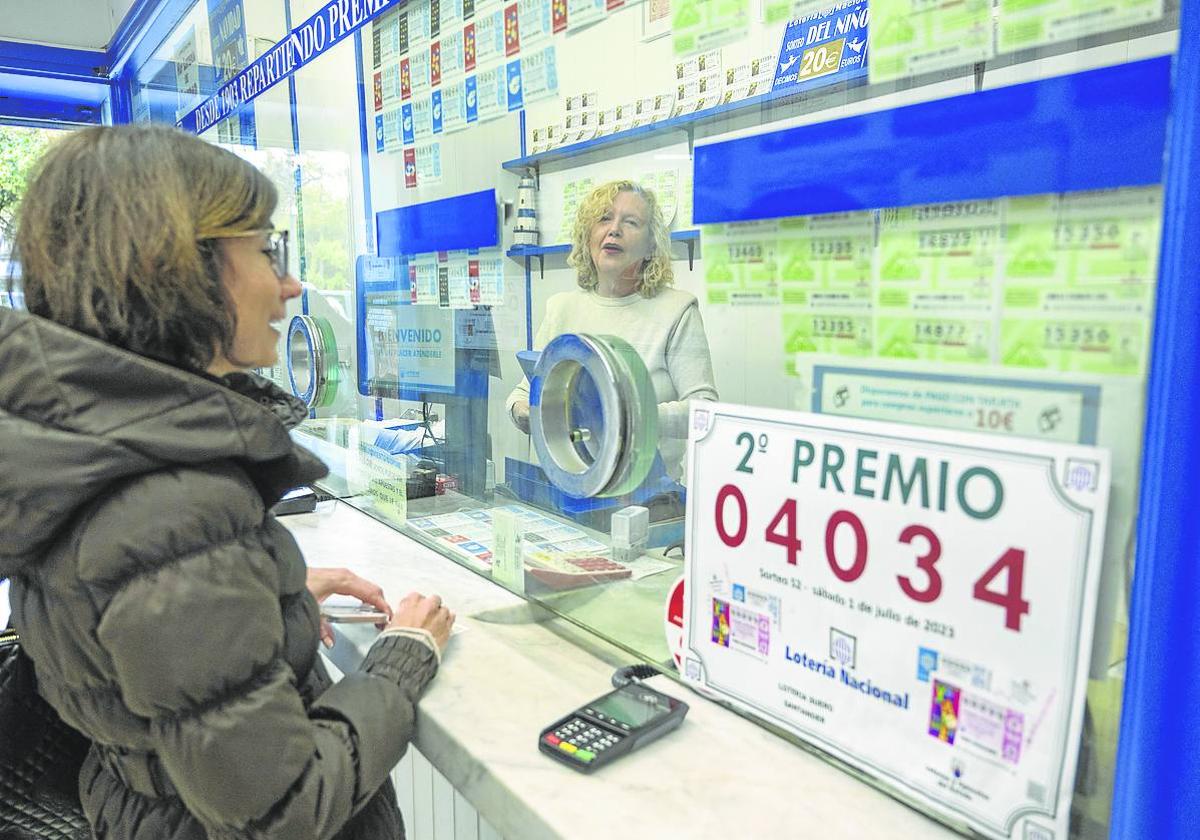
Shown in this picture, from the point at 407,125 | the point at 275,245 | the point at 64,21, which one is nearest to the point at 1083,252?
the point at 275,245

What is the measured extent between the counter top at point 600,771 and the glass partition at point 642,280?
0.12 m

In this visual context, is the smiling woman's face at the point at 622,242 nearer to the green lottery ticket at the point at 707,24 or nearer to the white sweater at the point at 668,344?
the white sweater at the point at 668,344

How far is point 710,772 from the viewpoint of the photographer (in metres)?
0.96

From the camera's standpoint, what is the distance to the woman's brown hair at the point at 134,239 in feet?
2.95

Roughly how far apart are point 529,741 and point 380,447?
1093mm

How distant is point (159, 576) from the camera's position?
82 cm

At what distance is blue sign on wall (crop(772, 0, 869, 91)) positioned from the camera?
0.91 m

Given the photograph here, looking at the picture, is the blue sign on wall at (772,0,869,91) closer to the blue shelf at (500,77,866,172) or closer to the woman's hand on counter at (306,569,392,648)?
the blue shelf at (500,77,866,172)

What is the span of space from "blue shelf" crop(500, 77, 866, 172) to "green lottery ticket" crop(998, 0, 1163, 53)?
0.15 m

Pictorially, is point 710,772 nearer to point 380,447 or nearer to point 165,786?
point 165,786

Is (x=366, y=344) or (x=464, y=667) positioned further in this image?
(x=366, y=344)

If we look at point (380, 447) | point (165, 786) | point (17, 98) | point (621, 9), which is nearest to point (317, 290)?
point (380, 447)

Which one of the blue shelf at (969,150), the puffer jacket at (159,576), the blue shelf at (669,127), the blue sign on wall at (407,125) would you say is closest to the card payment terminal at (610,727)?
the puffer jacket at (159,576)

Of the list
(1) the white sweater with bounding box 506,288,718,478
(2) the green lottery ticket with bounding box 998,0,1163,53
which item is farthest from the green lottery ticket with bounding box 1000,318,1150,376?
(1) the white sweater with bounding box 506,288,718,478
